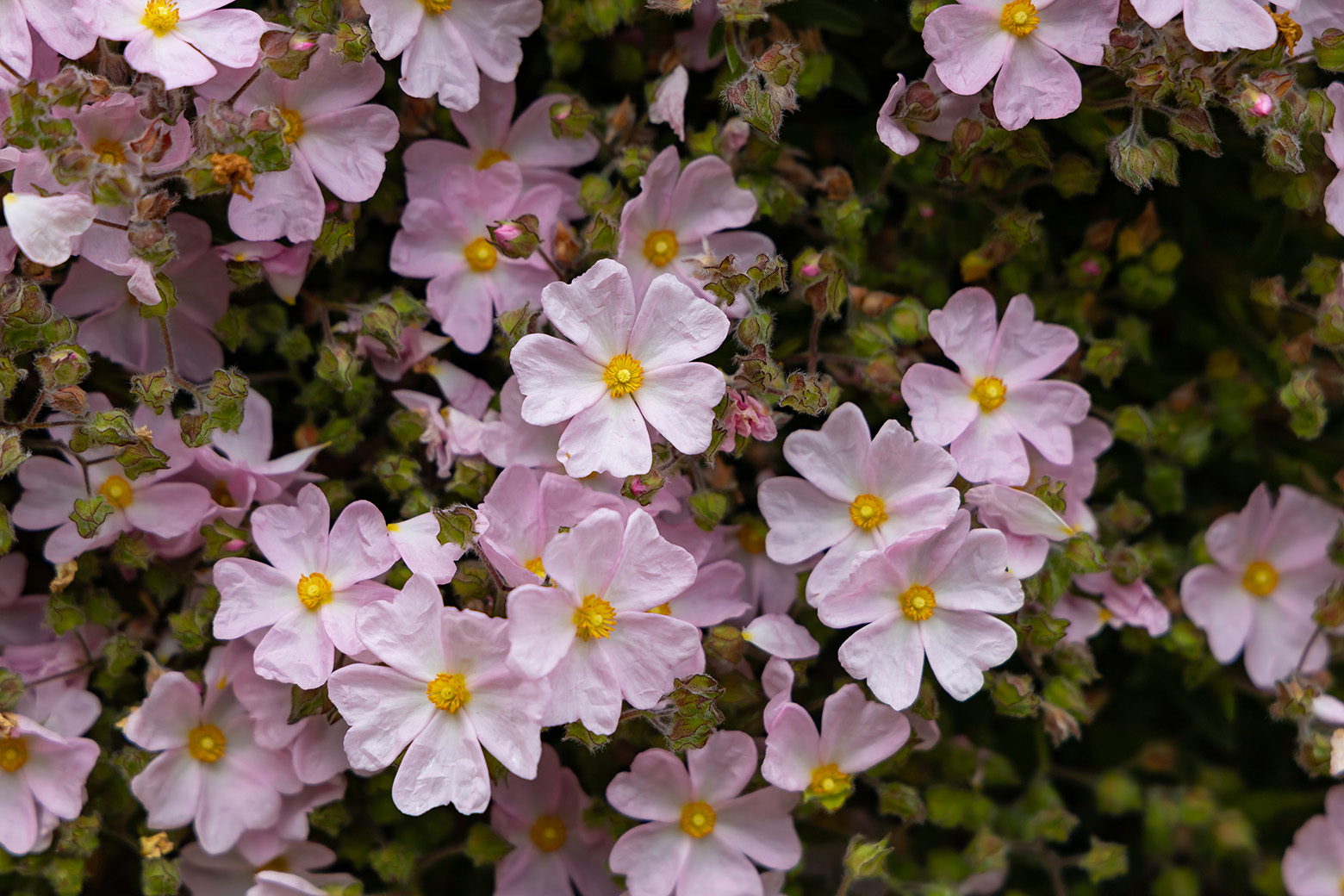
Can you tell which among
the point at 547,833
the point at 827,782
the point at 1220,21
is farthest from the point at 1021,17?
the point at 547,833

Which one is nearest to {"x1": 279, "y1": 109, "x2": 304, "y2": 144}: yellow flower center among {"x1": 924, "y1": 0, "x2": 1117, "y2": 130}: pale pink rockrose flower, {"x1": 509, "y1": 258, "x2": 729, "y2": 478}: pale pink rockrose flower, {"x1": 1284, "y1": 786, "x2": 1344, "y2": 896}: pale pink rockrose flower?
{"x1": 509, "y1": 258, "x2": 729, "y2": 478}: pale pink rockrose flower

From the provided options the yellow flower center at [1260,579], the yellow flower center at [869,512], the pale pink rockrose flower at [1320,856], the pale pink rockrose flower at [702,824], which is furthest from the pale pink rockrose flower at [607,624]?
the pale pink rockrose flower at [1320,856]

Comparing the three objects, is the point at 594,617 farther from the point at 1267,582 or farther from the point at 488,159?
the point at 1267,582

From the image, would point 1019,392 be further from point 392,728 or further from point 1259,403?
point 392,728

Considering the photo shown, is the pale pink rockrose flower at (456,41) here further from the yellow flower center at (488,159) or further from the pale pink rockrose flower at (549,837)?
the pale pink rockrose flower at (549,837)

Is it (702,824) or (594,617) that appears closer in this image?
(594,617)

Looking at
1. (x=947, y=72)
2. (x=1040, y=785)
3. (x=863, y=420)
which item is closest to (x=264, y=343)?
(x=863, y=420)

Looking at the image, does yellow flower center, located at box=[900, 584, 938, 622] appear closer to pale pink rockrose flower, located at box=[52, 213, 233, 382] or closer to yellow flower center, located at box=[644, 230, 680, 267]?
yellow flower center, located at box=[644, 230, 680, 267]
